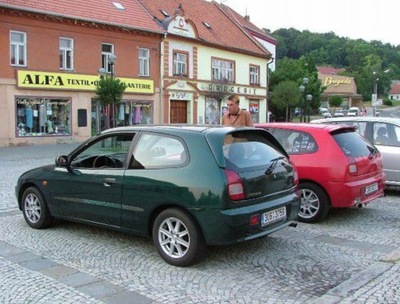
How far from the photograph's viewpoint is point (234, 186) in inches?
195

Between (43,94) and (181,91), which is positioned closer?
(43,94)

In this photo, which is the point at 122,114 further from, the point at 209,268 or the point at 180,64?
the point at 209,268

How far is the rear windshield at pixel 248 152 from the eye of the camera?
5180 millimetres

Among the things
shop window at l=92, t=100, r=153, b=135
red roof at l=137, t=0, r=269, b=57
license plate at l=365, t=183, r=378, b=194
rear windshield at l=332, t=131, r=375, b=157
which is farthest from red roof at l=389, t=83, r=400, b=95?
license plate at l=365, t=183, r=378, b=194

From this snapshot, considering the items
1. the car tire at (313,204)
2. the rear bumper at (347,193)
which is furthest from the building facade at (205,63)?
the rear bumper at (347,193)

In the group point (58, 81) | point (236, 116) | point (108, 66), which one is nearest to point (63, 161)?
point (236, 116)

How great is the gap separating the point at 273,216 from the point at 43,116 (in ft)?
69.0

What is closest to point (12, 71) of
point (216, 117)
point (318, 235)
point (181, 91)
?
point (181, 91)

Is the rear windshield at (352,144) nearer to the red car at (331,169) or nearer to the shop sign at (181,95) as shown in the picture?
the red car at (331,169)

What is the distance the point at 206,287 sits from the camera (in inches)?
181

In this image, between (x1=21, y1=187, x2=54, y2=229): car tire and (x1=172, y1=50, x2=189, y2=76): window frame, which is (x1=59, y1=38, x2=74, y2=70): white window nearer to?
(x1=172, y1=50, x2=189, y2=76): window frame

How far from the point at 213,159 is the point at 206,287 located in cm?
131

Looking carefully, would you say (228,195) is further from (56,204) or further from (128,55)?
(128,55)

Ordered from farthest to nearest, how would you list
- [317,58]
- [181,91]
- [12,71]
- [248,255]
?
[317,58]
[181,91]
[12,71]
[248,255]
